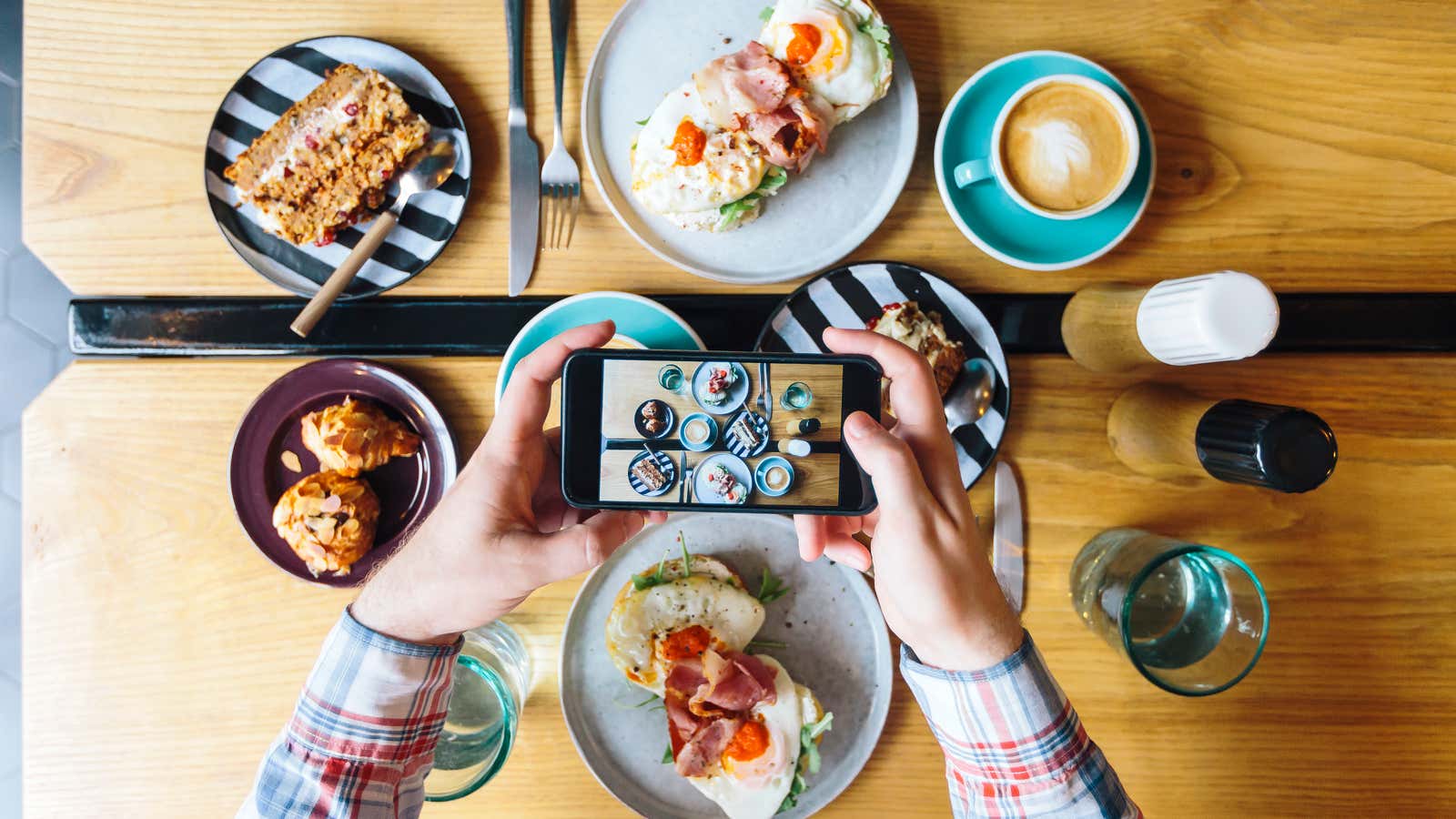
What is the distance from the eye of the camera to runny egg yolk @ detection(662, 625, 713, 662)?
3.87 ft

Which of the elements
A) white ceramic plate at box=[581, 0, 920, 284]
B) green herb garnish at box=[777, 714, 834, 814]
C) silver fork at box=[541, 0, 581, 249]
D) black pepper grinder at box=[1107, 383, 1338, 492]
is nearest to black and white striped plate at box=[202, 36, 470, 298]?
silver fork at box=[541, 0, 581, 249]

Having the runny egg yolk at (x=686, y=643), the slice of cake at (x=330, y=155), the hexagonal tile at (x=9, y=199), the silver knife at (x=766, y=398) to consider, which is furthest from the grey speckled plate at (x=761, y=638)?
the hexagonal tile at (x=9, y=199)

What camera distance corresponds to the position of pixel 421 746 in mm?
1089

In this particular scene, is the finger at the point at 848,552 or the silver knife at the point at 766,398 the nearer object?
the silver knife at the point at 766,398

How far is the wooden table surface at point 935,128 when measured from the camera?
4.22ft

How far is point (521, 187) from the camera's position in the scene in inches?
50.2

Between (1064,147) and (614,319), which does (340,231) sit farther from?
(1064,147)

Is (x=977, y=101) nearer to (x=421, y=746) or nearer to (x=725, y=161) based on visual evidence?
(x=725, y=161)

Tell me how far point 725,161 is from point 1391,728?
1391 millimetres

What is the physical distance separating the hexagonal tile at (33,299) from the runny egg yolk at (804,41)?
6.54ft

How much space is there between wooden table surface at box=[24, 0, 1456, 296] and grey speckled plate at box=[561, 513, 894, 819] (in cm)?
42

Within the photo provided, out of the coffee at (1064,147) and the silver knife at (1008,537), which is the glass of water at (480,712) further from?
the coffee at (1064,147)

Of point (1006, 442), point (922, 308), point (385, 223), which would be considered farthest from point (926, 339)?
point (385, 223)

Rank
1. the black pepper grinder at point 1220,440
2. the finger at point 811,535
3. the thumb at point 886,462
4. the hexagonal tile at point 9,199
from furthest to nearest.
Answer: the hexagonal tile at point 9,199 → the finger at point 811,535 → the black pepper grinder at point 1220,440 → the thumb at point 886,462
